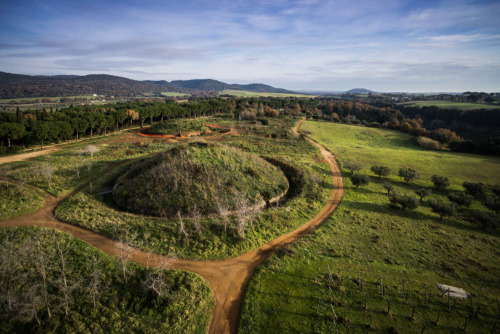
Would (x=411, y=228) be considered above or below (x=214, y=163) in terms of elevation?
below

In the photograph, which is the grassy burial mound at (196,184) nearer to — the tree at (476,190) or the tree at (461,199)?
the tree at (461,199)

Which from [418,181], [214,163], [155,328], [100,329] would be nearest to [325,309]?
[155,328]

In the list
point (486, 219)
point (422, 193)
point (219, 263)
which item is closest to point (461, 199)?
point (422, 193)

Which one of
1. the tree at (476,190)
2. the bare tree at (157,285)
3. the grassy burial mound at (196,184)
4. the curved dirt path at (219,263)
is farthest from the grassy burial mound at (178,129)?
the tree at (476,190)

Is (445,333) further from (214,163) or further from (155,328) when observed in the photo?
(214,163)

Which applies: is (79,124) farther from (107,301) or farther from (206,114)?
(206,114)

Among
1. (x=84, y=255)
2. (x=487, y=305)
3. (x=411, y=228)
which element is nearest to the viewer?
(x=487, y=305)

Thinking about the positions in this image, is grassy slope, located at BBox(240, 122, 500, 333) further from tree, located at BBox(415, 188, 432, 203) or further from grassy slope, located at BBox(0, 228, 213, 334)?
tree, located at BBox(415, 188, 432, 203)
